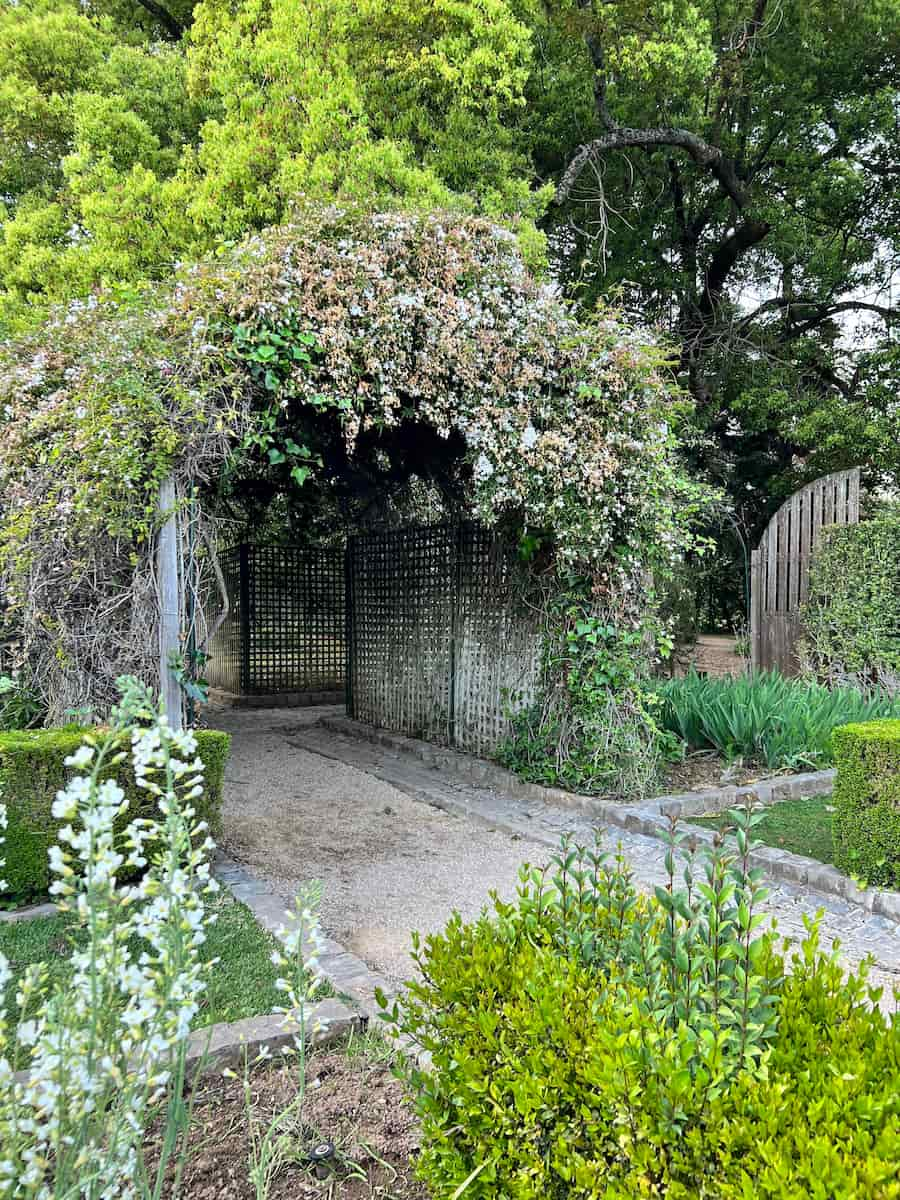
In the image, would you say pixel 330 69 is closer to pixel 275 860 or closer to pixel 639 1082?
pixel 275 860

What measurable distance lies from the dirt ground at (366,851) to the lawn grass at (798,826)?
3.96 ft

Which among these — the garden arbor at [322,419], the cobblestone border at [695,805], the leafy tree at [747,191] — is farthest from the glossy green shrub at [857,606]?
the garden arbor at [322,419]

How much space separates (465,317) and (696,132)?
7.43m

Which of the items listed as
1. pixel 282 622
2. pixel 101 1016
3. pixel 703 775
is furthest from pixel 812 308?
pixel 101 1016

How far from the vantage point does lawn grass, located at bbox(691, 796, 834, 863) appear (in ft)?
13.3

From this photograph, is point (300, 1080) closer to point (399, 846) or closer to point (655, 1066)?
point (655, 1066)

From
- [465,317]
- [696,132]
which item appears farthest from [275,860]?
[696,132]

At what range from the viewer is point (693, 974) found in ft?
4.30

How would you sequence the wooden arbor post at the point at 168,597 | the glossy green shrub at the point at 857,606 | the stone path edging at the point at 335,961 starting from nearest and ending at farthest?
the stone path edging at the point at 335,961
the wooden arbor post at the point at 168,597
the glossy green shrub at the point at 857,606

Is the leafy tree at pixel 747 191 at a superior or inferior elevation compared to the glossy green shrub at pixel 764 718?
superior

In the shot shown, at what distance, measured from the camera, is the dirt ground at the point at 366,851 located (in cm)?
328

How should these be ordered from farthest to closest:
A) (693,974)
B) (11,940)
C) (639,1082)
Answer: (11,940)
(693,974)
(639,1082)

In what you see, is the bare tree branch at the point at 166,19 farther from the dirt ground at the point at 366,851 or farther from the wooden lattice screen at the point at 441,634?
the dirt ground at the point at 366,851

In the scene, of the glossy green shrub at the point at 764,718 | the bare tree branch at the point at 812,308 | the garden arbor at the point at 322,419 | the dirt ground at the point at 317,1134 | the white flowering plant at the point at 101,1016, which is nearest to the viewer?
the white flowering plant at the point at 101,1016
